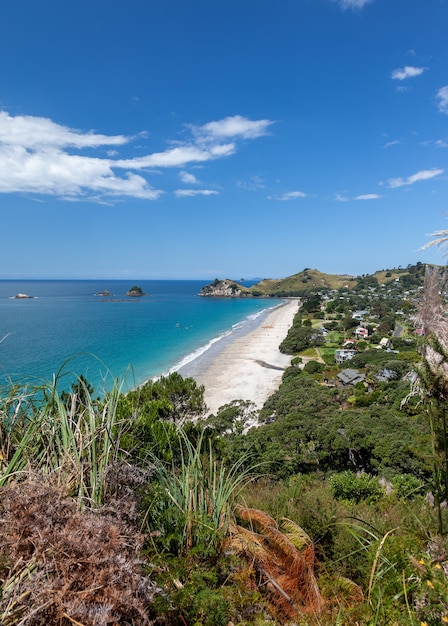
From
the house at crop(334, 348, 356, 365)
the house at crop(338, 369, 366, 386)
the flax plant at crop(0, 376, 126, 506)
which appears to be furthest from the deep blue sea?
the flax plant at crop(0, 376, 126, 506)

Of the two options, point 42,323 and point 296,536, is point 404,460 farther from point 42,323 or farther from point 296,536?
point 42,323

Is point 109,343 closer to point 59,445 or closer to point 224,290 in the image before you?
point 59,445

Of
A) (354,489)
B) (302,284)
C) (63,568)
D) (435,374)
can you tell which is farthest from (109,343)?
(302,284)

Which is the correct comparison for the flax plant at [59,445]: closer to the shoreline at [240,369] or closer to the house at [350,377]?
the shoreline at [240,369]

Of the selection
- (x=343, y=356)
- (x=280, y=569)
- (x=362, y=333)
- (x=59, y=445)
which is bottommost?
(x=343, y=356)

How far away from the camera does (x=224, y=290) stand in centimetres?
15912

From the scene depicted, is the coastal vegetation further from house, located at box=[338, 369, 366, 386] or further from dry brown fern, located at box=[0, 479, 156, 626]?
house, located at box=[338, 369, 366, 386]

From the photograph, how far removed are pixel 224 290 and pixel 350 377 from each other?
427ft

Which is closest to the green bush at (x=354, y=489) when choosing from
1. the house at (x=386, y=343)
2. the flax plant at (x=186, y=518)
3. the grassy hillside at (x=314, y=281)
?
the flax plant at (x=186, y=518)

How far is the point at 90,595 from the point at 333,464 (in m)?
12.9

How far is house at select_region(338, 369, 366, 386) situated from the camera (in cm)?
2956

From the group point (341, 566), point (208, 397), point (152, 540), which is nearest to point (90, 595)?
point (152, 540)

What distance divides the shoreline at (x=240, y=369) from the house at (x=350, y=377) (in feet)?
16.6

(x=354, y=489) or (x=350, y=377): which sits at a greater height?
(x=354, y=489)
